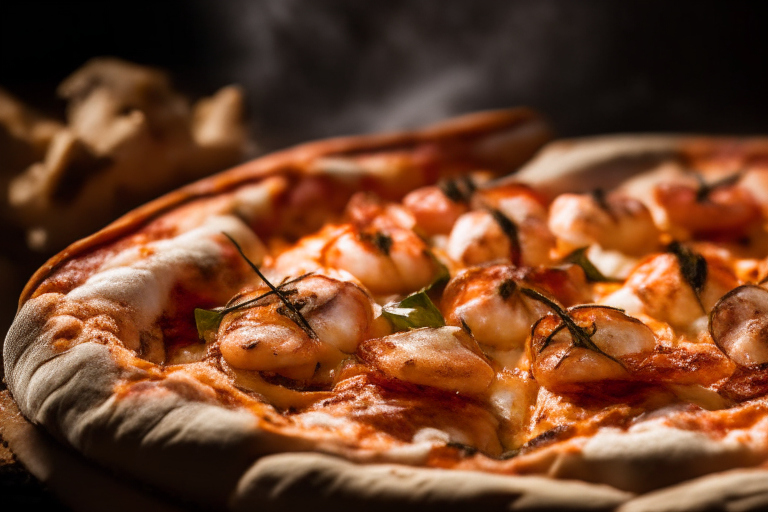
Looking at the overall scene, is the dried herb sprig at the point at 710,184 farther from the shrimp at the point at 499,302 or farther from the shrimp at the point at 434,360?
the shrimp at the point at 434,360

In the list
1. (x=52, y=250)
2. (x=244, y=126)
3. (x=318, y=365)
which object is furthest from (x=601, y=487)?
(x=244, y=126)

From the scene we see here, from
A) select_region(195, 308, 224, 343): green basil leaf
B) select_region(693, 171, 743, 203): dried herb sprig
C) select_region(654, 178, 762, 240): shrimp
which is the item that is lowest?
select_region(195, 308, 224, 343): green basil leaf

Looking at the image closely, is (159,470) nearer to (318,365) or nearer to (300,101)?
(318,365)

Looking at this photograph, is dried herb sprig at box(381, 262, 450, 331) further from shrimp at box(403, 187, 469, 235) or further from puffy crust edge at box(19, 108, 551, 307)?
puffy crust edge at box(19, 108, 551, 307)

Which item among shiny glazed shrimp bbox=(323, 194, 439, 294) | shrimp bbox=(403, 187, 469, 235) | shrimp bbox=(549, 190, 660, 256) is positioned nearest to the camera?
shiny glazed shrimp bbox=(323, 194, 439, 294)

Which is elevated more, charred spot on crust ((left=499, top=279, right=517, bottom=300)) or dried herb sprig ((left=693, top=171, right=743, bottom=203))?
dried herb sprig ((left=693, top=171, right=743, bottom=203))

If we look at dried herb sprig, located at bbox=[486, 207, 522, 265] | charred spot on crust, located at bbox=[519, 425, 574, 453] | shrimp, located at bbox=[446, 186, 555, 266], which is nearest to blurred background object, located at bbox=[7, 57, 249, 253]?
shrimp, located at bbox=[446, 186, 555, 266]
